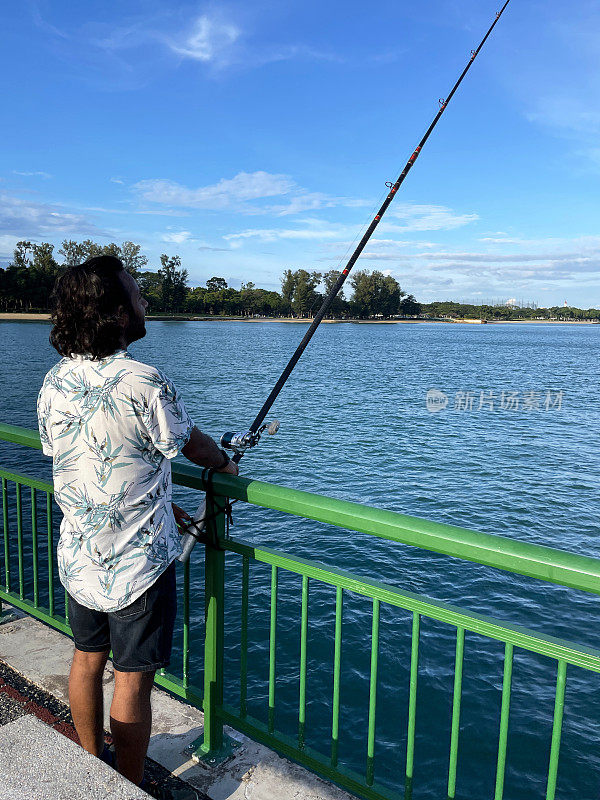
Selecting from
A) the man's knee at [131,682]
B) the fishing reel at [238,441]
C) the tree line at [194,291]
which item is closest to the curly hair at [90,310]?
the fishing reel at [238,441]

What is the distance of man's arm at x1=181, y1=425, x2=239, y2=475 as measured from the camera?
2.36 m

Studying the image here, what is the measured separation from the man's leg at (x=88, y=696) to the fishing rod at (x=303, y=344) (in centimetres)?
50

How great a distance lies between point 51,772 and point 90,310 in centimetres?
136

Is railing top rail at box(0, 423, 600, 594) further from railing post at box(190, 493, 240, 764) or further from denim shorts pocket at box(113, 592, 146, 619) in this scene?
denim shorts pocket at box(113, 592, 146, 619)

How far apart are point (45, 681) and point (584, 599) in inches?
434

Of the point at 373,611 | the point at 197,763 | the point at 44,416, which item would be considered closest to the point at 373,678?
the point at 373,611

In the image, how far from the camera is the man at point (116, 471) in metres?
2.12

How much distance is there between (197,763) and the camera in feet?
9.15

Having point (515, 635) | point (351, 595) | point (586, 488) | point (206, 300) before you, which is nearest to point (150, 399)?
point (515, 635)

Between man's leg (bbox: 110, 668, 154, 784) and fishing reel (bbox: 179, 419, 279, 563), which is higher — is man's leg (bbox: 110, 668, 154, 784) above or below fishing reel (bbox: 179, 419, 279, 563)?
below

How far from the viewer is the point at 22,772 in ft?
6.01

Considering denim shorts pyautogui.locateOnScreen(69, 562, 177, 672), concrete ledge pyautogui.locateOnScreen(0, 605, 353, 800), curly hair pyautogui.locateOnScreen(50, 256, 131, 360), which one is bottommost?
concrete ledge pyautogui.locateOnScreen(0, 605, 353, 800)

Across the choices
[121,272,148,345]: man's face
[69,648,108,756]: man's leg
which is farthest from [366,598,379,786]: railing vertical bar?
[121,272,148,345]: man's face

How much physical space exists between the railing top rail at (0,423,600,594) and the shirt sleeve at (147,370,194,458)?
454 mm
